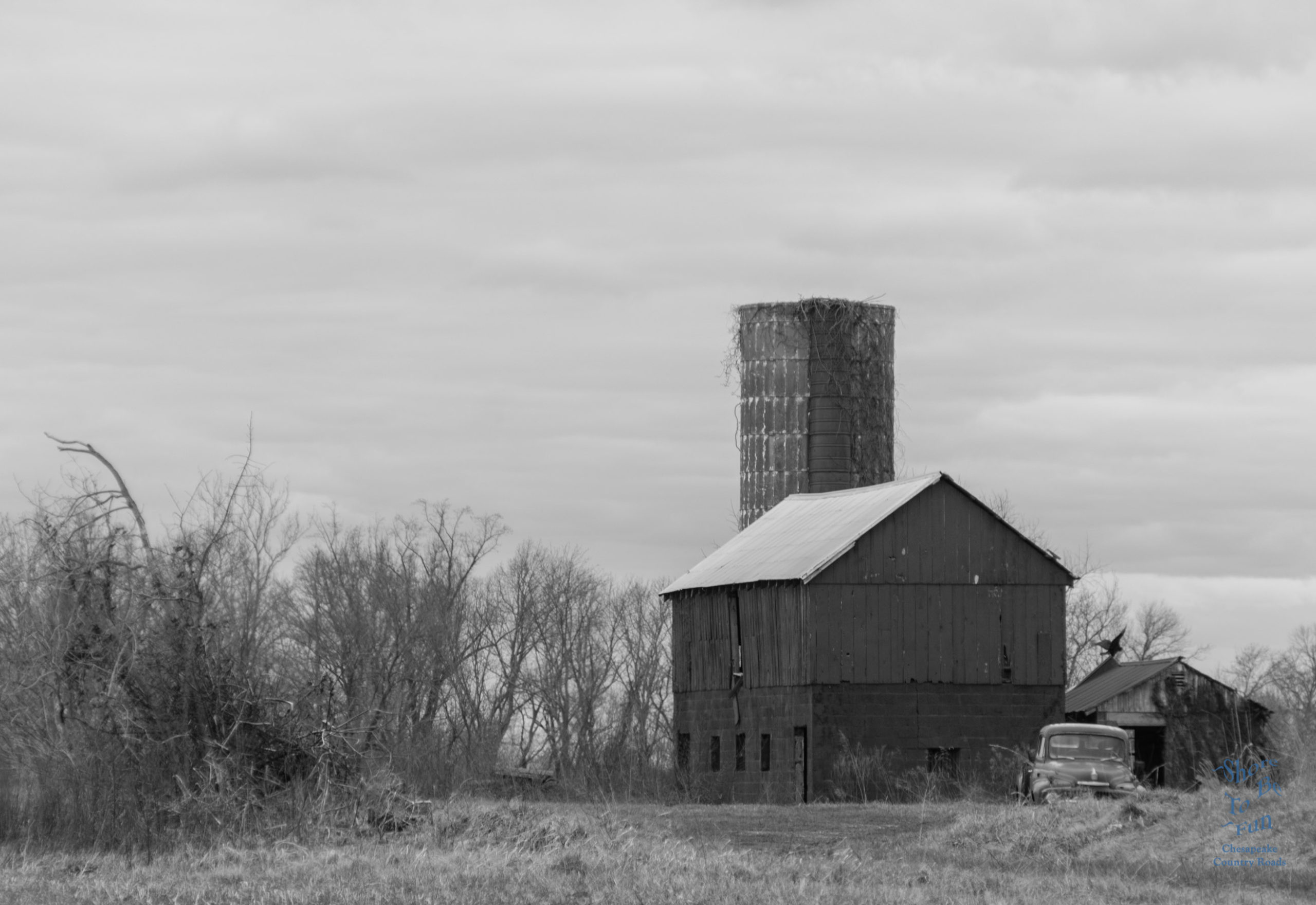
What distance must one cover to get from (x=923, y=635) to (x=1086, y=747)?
931 centimetres

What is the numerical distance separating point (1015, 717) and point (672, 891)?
87.0 ft

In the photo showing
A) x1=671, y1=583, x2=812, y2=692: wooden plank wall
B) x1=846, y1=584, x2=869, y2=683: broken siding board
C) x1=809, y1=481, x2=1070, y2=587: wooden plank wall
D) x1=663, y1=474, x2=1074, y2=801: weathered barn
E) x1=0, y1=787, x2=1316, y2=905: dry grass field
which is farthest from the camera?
x1=671, y1=583, x2=812, y2=692: wooden plank wall

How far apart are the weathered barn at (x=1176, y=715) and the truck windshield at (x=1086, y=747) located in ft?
52.9

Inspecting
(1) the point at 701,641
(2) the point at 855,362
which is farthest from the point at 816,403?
(1) the point at 701,641

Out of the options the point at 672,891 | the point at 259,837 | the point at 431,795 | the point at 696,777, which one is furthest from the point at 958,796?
the point at 672,891

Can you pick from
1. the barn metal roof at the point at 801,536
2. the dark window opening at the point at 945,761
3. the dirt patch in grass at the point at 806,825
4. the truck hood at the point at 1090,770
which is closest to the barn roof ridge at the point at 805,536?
the barn metal roof at the point at 801,536

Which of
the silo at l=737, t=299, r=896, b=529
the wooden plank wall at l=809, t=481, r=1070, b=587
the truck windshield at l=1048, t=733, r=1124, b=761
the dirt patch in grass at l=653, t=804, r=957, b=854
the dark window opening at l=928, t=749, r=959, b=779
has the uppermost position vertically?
the silo at l=737, t=299, r=896, b=529

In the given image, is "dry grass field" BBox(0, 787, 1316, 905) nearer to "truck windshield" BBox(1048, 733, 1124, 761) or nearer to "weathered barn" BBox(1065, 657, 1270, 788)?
"truck windshield" BBox(1048, 733, 1124, 761)

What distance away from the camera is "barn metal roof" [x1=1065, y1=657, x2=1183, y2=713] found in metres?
50.1

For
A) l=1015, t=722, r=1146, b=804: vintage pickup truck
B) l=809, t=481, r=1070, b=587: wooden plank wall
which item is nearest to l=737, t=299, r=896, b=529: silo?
l=809, t=481, r=1070, b=587: wooden plank wall

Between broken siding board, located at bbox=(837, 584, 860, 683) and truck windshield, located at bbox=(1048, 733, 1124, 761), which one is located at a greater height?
broken siding board, located at bbox=(837, 584, 860, 683)

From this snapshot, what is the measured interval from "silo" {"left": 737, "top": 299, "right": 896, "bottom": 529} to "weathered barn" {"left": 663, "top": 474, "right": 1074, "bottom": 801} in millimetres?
16343

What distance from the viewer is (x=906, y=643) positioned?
42.2 metres

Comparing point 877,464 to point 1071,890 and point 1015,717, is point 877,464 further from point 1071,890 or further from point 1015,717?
point 1071,890
